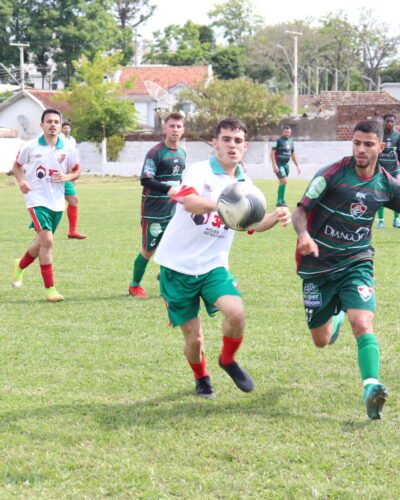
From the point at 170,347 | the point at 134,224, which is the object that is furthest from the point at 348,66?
the point at 170,347

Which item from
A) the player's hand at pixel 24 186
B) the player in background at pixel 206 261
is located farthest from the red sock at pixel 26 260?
the player in background at pixel 206 261

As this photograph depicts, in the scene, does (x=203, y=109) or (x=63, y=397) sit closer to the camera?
(x=63, y=397)

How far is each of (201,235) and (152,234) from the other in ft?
12.0

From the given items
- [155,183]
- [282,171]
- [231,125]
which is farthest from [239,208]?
[282,171]

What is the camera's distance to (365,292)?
4773mm

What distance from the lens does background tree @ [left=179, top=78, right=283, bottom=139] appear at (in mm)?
43906

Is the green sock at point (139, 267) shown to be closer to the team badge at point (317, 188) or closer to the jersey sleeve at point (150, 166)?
the jersey sleeve at point (150, 166)

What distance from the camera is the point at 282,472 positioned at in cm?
375

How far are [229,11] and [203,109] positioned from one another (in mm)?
50636

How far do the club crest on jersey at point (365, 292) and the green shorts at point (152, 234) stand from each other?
13.2 ft

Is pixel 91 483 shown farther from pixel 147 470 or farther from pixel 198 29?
pixel 198 29

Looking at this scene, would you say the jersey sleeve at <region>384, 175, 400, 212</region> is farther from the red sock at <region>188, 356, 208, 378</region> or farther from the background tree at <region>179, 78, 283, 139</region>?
the background tree at <region>179, 78, 283, 139</region>

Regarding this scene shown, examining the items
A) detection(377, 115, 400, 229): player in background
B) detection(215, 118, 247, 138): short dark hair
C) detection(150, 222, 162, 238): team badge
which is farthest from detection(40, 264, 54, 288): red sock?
detection(377, 115, 400, 229): player in background

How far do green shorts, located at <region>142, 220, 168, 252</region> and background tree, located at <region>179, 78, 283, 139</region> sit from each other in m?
35.8
